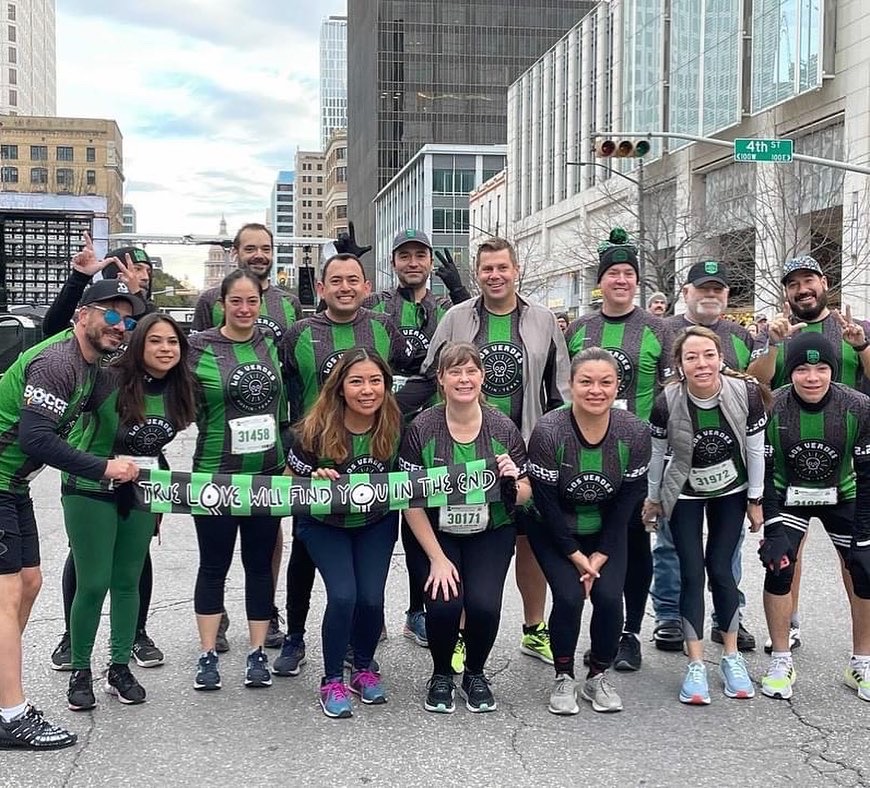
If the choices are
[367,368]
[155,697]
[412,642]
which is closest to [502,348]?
[367,368]

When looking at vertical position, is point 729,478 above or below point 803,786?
above

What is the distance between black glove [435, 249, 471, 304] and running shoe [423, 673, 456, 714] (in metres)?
2.50

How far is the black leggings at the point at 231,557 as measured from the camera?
499cm

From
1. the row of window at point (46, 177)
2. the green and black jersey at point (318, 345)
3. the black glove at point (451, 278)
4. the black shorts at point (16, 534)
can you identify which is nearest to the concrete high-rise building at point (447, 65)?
the row of window at point (46, 177)

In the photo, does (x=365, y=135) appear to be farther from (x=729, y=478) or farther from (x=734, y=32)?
(x=729, y=478)

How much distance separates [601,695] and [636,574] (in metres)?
0.85

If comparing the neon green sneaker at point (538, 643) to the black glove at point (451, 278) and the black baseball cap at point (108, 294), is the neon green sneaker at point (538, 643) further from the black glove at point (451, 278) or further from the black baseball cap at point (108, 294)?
the black baseball cap at point (108, 294)

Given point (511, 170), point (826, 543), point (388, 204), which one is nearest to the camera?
point (826, 543)

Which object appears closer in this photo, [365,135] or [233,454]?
[233,454]

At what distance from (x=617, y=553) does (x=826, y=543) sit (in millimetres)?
4595

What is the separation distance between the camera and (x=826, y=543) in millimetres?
8672

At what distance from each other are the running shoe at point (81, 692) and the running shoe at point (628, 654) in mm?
2691

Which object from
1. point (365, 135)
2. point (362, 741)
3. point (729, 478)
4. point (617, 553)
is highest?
point (365, 135)

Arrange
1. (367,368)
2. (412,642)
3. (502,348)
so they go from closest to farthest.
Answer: (367,368) < (502,348) < (412,642)
